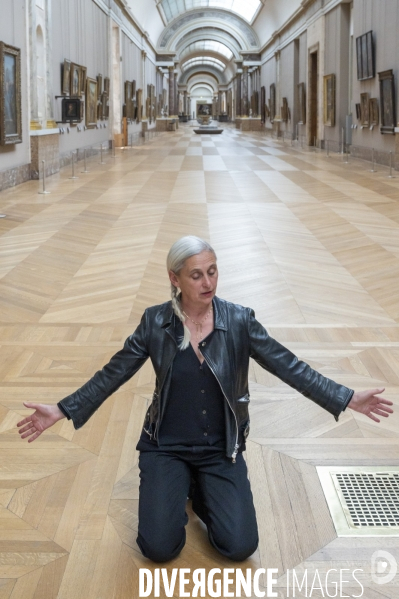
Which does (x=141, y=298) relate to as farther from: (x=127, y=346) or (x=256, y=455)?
(x=127, y=346)

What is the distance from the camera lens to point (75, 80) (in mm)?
21641

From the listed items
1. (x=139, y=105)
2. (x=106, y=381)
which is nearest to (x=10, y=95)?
(x=106, y=381)

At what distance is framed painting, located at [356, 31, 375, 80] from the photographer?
21125 millimetres

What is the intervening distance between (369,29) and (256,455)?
20.4 metres

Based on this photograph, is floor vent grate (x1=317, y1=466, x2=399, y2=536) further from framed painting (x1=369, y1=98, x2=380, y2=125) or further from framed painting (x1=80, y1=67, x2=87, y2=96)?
framed painting (x1=80, y1=67, x2=87, y2=96)

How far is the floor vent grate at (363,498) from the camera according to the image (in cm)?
305

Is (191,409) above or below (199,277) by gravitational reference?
below

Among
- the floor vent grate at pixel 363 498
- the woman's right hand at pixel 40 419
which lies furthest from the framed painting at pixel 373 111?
the woman's right hand at pixel 40 419

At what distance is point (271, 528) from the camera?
120 inches

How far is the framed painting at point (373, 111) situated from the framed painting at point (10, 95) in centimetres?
1020

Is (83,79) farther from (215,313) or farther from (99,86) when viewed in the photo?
(215,313)

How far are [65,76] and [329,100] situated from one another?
1131 centimetres

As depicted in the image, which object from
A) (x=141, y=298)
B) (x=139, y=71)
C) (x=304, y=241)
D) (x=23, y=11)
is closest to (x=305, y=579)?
(x=141, y=298)

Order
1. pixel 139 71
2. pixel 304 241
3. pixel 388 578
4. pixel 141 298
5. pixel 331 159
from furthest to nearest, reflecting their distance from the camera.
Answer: pixel 139 71 → pixel 331 159 → pixel 304 241 → pixel 141 298 → pixel 388 578
